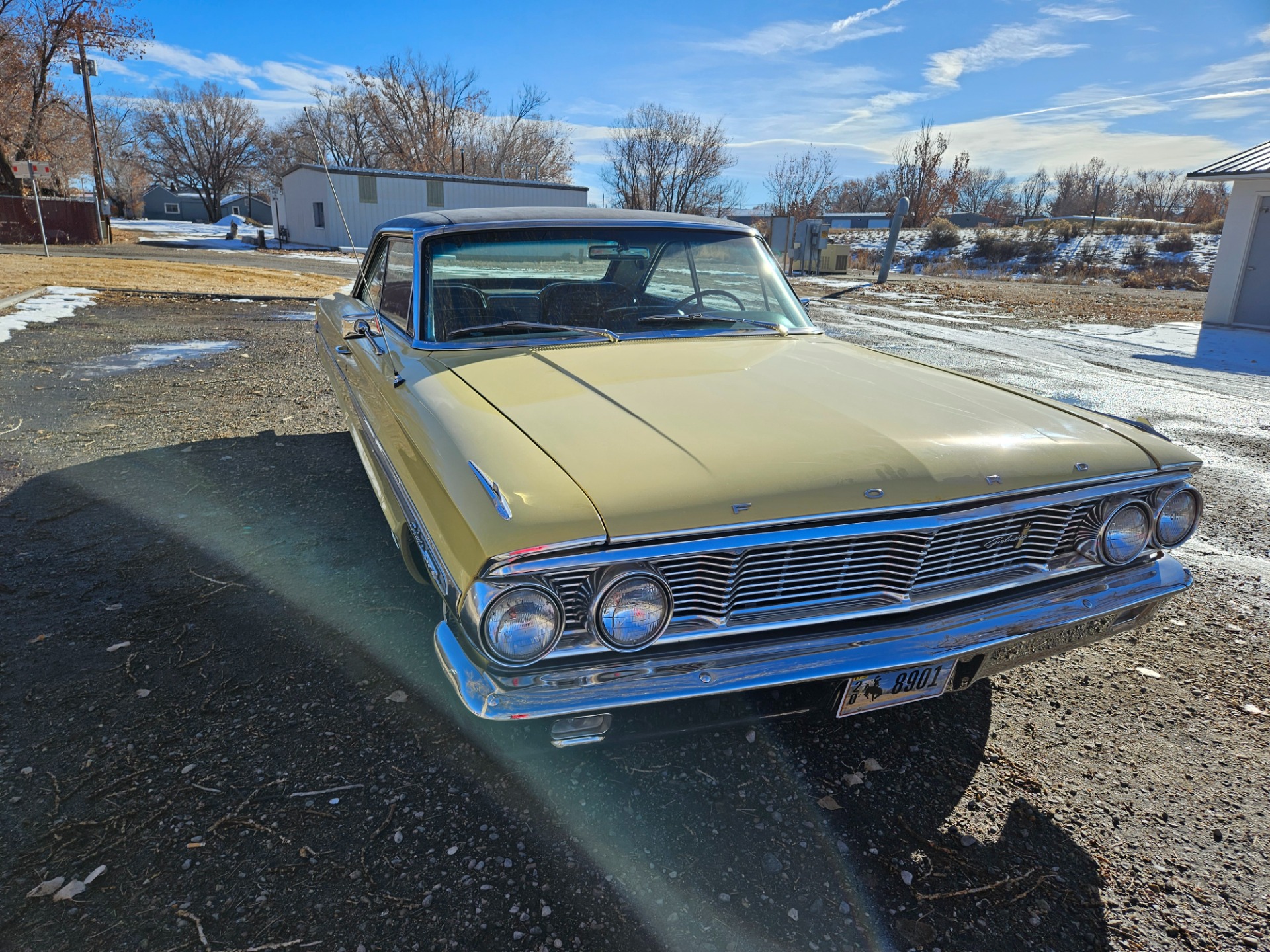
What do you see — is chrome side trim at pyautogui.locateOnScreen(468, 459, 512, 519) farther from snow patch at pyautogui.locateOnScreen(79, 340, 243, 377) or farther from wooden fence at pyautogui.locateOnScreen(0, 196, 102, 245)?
wooden fence at pyautogui.locateOnScreen(0, 196, 102, 245)

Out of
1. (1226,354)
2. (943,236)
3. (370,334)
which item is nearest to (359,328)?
(370,334)

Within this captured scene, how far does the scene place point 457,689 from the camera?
5.60 ft

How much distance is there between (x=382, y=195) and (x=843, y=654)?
34909mm

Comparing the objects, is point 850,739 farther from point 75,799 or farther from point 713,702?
point 75,799

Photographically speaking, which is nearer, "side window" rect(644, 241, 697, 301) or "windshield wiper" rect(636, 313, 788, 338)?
"windshield wiper" rect(636, 313, 788, 338)

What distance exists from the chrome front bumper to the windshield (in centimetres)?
156

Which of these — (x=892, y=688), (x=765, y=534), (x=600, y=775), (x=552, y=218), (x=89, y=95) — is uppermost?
(x=89, y=95)

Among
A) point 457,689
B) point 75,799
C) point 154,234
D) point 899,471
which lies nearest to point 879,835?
point 899,471

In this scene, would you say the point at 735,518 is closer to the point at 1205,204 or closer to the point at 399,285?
the point at 399,285

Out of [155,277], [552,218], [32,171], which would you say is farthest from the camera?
[32,171]

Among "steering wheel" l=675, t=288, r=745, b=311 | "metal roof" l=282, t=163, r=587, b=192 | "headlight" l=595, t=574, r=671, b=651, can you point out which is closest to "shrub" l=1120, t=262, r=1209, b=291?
"metal roof" l=282, t=163, r=587, b=192

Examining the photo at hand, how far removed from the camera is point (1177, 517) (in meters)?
2.36

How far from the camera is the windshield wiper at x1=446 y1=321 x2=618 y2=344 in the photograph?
2887mm

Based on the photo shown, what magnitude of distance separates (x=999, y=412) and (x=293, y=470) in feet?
13.3
